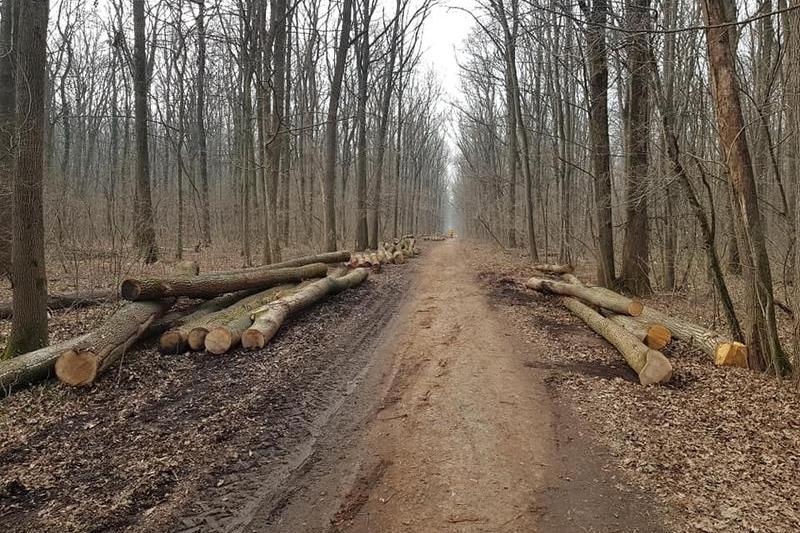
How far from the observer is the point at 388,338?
7.64m

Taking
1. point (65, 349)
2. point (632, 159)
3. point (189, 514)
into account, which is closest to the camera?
point (189, 514)

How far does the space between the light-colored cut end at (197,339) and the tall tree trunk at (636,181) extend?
812 centimetres

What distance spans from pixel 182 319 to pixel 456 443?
17.2ft

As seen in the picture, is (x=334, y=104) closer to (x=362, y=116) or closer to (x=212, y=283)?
(x=362, y=116)

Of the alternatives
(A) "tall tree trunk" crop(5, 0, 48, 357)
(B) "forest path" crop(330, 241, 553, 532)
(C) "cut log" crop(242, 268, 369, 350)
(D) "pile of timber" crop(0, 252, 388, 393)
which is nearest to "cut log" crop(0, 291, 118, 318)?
(D) "pile of timber" crop(0, 252, 388, 393)

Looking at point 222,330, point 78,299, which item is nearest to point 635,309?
point 222,330

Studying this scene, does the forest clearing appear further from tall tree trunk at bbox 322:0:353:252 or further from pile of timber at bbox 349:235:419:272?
tall tree trunk at bbox 322:0:353:252

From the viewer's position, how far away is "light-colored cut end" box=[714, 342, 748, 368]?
19.7 feet

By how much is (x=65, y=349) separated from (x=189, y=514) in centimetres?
354

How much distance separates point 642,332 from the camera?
23.0 feet

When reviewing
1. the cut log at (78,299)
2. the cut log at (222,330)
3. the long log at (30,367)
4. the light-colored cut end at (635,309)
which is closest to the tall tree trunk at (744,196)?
the light-colored cut end at (635,309)

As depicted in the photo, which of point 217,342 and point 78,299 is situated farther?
point 78,299

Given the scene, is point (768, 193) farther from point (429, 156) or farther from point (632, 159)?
point (429, 156)

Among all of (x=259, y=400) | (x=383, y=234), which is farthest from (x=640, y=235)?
(x=383, y=234)
